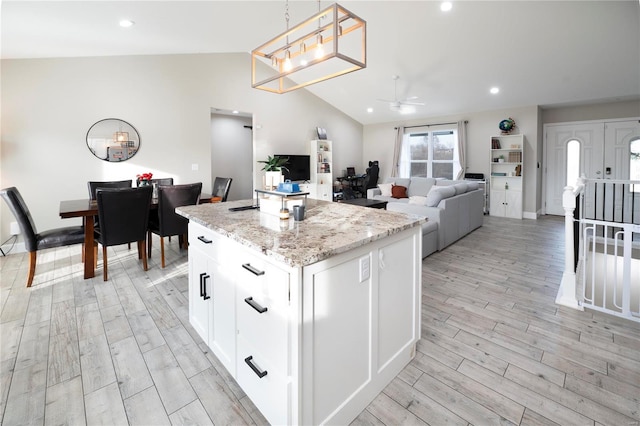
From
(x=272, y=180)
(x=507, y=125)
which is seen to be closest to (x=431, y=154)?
(x=507, y=125)

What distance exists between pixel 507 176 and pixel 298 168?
4841 mm

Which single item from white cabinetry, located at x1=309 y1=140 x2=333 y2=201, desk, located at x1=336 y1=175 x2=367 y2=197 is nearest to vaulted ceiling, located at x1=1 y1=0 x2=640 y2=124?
white cabinetry, located at x1=309 y1=140 x2=333 y2=201

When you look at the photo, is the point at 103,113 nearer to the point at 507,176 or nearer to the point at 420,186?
the point at 420,186

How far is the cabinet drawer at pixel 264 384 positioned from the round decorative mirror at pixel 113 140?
489cm

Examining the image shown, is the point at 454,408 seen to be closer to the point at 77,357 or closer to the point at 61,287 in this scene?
the point at 77,357

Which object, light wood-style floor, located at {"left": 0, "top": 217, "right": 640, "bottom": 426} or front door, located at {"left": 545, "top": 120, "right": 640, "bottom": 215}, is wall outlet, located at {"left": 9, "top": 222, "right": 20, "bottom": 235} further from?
front door, located at {"left": 545, "top": 120, "right": 640, "bottom": 215}

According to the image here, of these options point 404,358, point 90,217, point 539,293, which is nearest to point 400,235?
point 404,358

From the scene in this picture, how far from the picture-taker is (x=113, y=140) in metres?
5.16

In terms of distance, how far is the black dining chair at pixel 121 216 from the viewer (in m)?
3.27

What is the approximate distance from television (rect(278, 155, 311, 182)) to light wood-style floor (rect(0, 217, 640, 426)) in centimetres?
465

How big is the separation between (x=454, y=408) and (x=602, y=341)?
4.69ft

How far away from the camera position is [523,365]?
196 cm

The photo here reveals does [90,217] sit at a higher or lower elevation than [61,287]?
higher

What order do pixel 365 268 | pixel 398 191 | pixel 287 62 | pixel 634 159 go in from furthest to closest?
pixel 398 191
pixel 634 159
pixel 287 62
pixel 365 268
